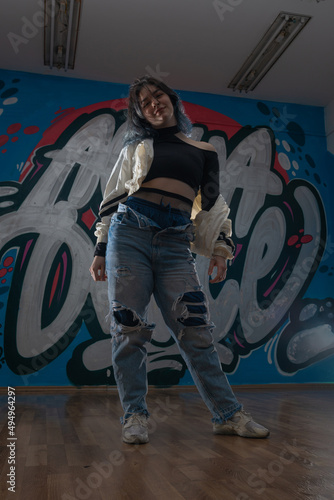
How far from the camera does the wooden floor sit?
3.18ft

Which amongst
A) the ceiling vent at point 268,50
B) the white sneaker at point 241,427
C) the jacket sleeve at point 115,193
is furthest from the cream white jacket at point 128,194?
the ceiling vent at point 268,50

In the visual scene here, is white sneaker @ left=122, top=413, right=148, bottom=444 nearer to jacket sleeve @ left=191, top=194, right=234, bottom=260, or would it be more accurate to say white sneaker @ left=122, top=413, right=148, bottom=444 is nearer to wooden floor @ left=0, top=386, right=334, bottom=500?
wooden floor @ left=0, top=386, right=334, bottom=500

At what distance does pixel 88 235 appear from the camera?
3.55 meters

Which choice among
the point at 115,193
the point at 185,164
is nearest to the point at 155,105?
the point at 185,164

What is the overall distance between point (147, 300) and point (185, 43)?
2.45 meters

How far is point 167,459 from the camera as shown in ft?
4.07

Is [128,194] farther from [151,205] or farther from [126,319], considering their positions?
[126,319]

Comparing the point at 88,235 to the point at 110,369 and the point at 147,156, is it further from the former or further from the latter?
the point at 147,156

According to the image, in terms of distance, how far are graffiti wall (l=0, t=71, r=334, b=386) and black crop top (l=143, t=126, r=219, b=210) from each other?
75.8 inches

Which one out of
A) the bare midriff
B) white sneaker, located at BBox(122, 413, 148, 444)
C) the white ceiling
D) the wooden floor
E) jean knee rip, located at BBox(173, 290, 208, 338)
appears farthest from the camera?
the white ceiling

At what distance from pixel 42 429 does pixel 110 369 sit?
169 centimetres

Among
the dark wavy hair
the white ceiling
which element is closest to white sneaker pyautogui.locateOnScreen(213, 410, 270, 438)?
the dark wavy hair

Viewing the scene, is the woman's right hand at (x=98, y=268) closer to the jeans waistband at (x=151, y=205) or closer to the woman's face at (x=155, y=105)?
the jeans waistband at (x=151, y=205)

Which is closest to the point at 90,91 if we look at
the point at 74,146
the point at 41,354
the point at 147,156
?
the point at 74,146
